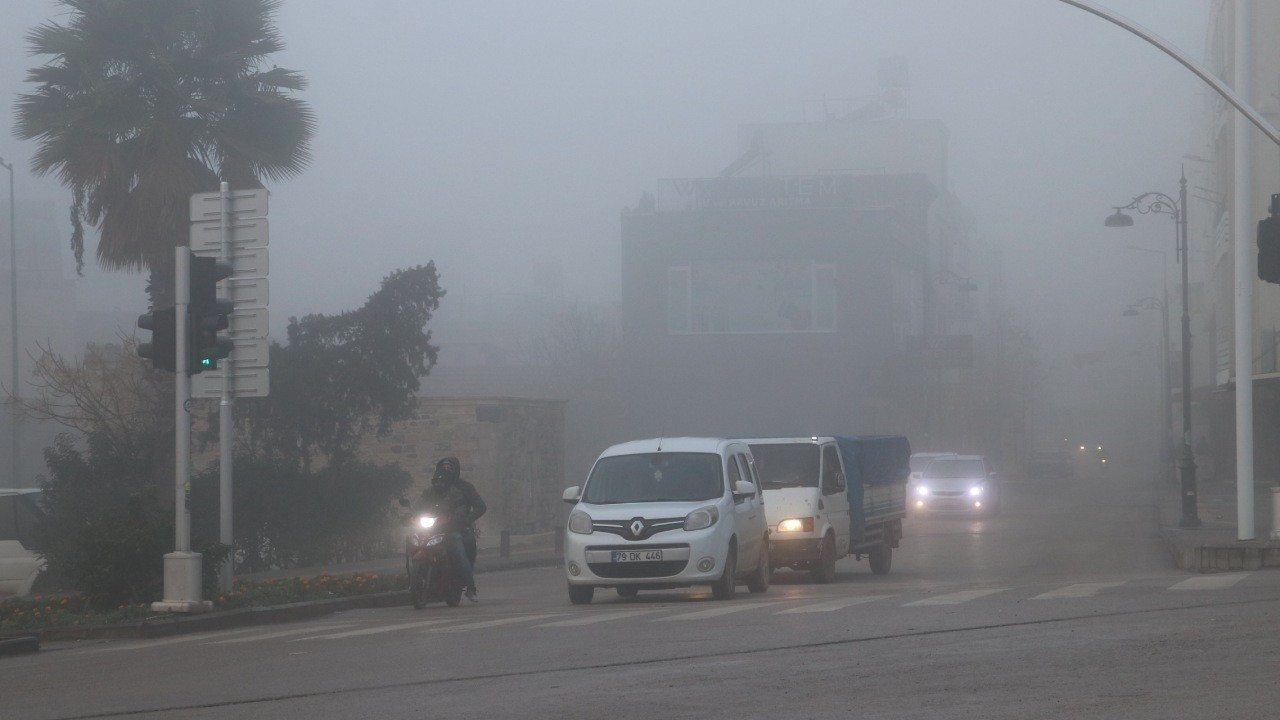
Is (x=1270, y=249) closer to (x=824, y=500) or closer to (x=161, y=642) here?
(x=824, y=500)

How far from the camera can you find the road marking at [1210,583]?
1458cm

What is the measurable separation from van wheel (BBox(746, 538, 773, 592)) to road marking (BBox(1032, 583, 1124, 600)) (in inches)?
132

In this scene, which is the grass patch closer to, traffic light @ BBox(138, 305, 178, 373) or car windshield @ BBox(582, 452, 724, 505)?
traffic light @ BBox(138, 305, 178, 373)

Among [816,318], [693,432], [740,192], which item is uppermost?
[740,192]

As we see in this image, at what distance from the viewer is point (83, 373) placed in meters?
31.2

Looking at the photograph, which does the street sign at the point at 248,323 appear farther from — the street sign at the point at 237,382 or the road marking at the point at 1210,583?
the road marking at the point at 1210,583

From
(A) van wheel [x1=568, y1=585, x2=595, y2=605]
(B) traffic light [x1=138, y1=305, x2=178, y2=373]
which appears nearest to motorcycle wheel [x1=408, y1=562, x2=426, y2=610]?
(A) van wheel [x1=568, y1=585, x2=595, y2=605]

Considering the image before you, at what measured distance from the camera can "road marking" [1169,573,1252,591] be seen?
1458 centimetres

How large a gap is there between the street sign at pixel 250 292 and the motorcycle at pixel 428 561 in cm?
294

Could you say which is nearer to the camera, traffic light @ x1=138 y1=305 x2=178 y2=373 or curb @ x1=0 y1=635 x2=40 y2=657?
curb @ x1=0 y1=635 x2=40 y2=657

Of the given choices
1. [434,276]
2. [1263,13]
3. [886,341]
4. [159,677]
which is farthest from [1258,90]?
[886,341]

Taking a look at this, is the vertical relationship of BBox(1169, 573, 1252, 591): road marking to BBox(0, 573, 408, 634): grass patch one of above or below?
above

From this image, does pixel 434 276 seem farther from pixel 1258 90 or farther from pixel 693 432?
pixel 693 432

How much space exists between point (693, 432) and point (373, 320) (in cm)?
6528
